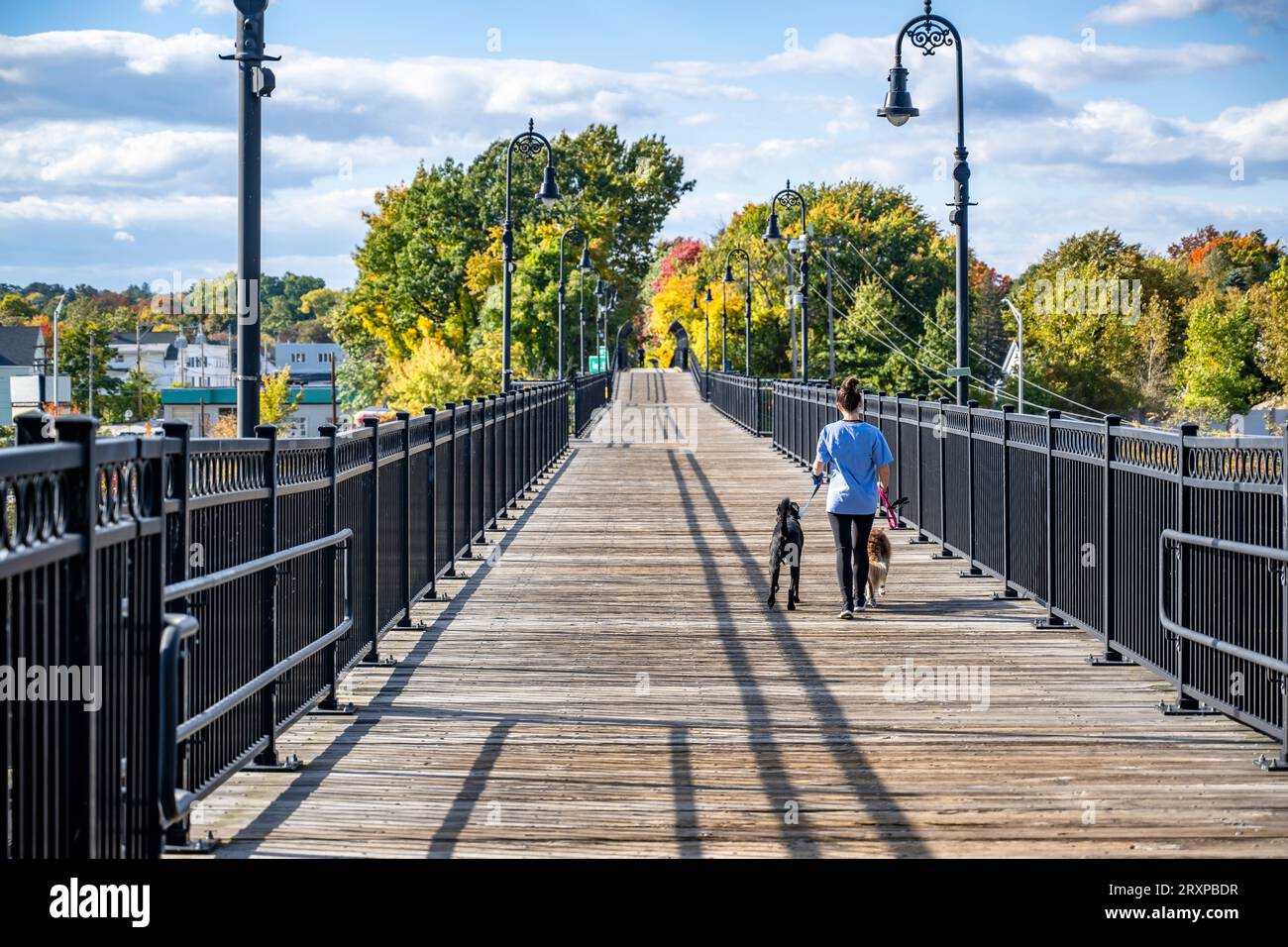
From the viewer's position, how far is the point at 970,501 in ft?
51.9

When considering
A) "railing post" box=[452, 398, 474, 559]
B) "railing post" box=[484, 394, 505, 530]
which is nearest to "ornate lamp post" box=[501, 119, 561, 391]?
"railing post" box=[484, 394, 505, 530]

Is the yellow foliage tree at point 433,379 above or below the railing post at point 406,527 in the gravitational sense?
above

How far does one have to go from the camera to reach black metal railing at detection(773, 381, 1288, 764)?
8.01 m

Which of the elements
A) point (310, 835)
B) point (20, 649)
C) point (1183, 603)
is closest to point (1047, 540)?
point (1183, 603)

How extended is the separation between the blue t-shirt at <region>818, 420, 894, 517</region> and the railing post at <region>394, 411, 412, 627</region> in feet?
10.6

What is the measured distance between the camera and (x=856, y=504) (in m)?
12.9

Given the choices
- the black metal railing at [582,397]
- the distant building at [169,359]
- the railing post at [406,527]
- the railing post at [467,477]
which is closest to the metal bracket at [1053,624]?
the railing post at [406,527]

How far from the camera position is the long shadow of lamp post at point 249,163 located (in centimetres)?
1061

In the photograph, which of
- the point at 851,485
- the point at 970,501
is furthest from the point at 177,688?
the point at 970,501

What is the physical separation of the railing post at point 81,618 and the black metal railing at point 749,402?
37279 mm

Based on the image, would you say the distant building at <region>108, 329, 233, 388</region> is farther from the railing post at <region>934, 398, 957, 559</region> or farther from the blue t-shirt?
the blue t-shirt

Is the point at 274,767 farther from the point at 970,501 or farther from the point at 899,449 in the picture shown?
the point at 899,449

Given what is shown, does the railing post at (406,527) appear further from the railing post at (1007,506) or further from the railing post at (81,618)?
the railing post at (81,618)
